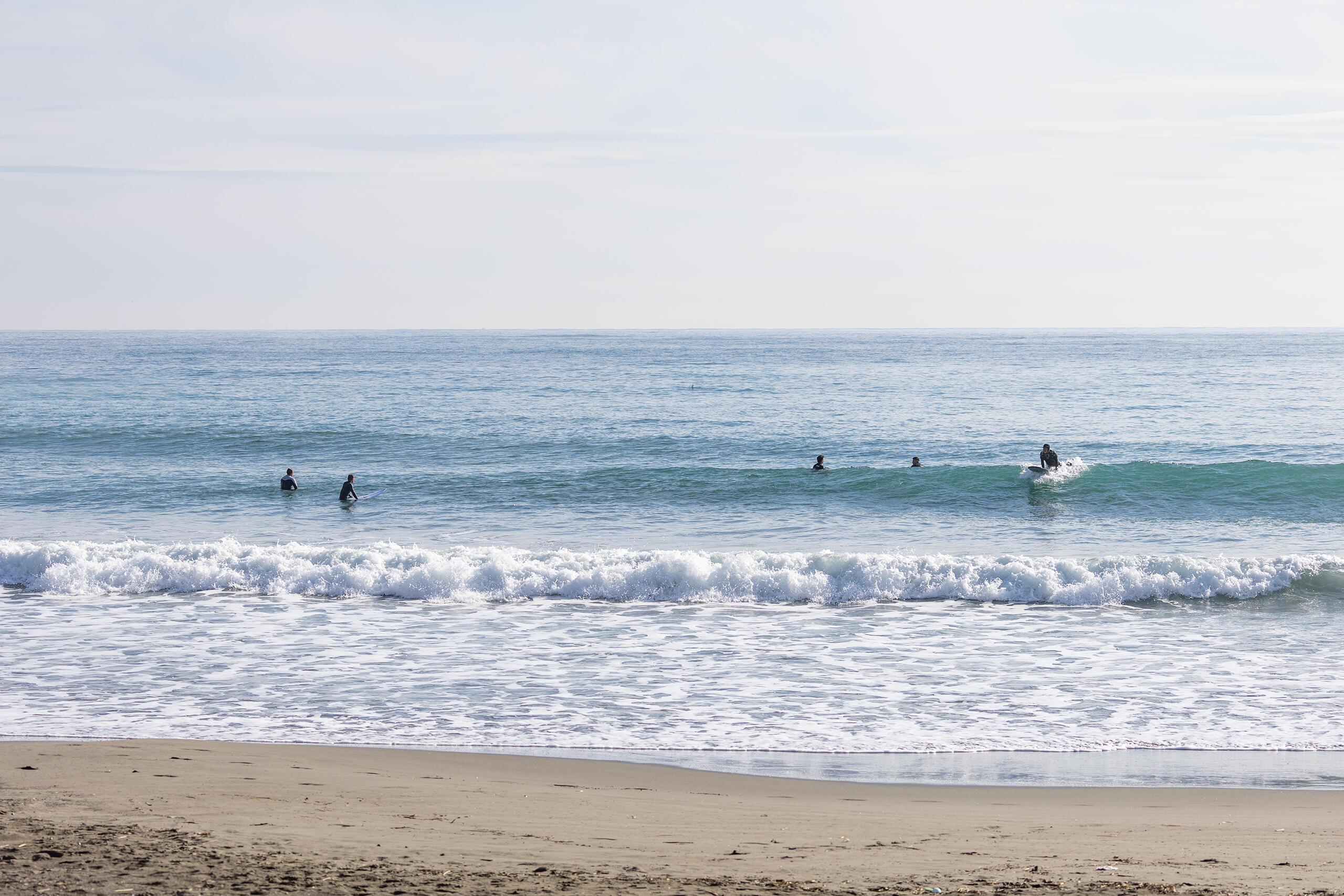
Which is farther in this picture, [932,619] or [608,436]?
[608,436]

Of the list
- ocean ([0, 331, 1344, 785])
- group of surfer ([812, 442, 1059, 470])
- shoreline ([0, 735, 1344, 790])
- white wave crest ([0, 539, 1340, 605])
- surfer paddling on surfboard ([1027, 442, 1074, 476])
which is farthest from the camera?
group of surfer ([812, 442, 1059, 470])

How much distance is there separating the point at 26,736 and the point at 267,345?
136 meters

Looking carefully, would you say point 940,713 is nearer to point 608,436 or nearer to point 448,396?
point 608,436

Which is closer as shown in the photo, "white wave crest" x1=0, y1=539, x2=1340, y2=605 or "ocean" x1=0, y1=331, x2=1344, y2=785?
"ocean" x1=0, y1=331, x2=1344, y2=785

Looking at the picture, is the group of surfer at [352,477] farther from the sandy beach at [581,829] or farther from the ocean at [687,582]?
the sandy beach at [581,829]

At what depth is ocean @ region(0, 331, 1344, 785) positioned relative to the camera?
994 centimetres

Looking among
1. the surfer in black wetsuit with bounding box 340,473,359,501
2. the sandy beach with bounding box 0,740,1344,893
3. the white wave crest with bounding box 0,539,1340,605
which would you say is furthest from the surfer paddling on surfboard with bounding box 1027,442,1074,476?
the sandy beach with bounding box 0,740,1344,893

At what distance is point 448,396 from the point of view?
167 feet

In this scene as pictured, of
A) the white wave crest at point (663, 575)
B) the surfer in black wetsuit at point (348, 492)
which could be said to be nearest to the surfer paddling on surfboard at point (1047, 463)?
the white wave crest at point (663, 575)

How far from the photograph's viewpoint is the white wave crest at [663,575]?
52.0 ft

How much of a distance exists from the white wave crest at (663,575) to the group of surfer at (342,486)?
7.18 meters

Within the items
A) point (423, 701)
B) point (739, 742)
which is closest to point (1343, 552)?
point (739, 742)

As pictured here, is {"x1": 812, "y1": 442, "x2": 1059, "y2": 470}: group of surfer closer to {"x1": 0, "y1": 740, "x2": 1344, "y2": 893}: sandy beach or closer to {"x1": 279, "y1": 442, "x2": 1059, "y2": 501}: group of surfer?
{"x1": 279, "y1": 442, "x2": 1059, "y2": 501}: group of surfer

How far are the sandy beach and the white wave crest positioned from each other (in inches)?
295
